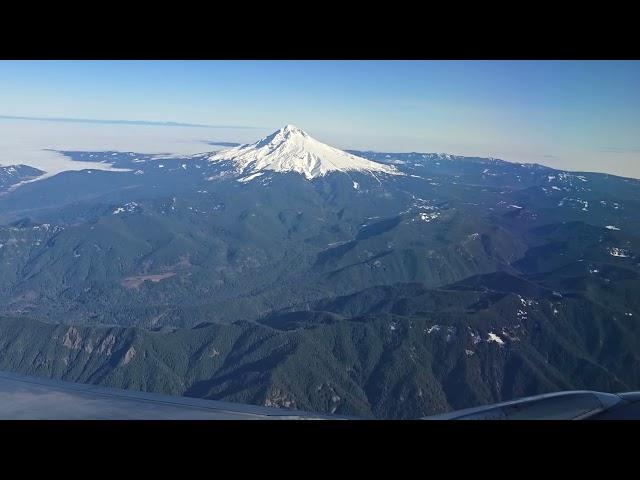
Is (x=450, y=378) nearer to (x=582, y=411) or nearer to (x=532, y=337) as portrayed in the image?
(x=532, y=337)

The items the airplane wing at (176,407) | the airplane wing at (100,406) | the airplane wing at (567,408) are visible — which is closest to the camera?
the airplane wing at (567,408)

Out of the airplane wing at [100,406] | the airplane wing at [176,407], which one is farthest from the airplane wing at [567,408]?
the airplane wing at [100,406]

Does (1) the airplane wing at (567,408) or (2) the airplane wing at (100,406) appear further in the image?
(2) the airplane wing at (100,406)

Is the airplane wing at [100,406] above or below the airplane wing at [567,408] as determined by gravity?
below

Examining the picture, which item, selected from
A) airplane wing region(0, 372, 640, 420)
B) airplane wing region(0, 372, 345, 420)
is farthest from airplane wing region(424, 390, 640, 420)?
airplane wing region(0, 372, 345, 420)

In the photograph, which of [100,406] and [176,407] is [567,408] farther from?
[100,406]

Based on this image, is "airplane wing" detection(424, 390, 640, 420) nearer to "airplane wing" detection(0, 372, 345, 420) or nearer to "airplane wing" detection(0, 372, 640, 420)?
"airplane wing" detection(0, 372, 640, 420)

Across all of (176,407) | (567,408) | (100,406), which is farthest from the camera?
(176,407)

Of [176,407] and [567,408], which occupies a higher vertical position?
[567,408]

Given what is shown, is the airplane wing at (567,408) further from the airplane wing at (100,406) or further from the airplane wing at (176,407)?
the airplane wing at (100,406)

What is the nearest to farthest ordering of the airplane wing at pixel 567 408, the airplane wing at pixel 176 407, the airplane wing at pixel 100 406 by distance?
the airplane wing at pixel 567 408
the airplane wing at pixel 176 407
the airplane wing at pixel 100 406

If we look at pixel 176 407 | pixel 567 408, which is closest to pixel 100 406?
pixel 176 407

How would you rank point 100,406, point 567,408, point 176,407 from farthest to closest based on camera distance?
1. point 176,407
2. point 100,406
3. point 567,408
